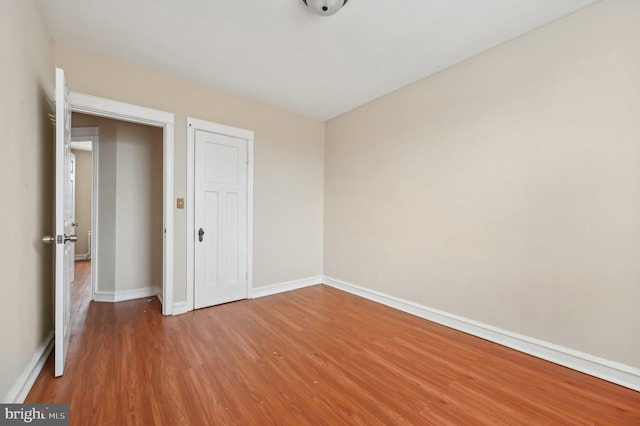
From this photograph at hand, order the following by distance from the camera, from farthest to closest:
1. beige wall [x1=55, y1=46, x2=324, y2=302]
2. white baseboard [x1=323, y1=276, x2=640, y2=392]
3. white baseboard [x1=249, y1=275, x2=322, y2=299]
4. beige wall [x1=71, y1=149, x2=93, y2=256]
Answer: beige wall [x1=71, y1=149, x2=93, y2=256], white baseboard [x1=249, y1=275, x2=322, y2=299], beige wall [x1=55, y1=46, x2=324, y2=302], white baseboard [x1=323, y1=276, x2=640, y2=392]

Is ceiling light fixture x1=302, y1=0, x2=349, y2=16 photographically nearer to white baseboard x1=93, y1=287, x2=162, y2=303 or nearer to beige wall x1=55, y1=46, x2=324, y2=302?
beige wall x1=55, y1=46, x2=324, y2=302

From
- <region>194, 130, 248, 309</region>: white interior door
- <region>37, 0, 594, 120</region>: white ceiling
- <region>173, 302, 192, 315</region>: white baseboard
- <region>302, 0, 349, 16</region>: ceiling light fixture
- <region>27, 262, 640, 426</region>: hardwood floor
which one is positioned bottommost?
<region>27, 262, 640, 426</region>: hardwood floor

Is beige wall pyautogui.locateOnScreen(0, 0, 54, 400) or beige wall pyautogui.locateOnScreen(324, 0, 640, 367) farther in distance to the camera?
beige wall pyautogui.locateOnScreen(324, 0, 640, 367)

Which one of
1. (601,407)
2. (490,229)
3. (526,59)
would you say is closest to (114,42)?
(526,59)

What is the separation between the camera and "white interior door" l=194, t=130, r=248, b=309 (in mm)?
3117

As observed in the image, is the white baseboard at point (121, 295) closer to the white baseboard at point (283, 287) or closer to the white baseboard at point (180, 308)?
the white baseboard at point (180, 308)

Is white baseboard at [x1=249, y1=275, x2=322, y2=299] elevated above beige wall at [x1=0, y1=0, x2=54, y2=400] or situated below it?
below

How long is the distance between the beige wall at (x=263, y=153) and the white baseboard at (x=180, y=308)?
0.08m

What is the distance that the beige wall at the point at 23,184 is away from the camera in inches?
54.8

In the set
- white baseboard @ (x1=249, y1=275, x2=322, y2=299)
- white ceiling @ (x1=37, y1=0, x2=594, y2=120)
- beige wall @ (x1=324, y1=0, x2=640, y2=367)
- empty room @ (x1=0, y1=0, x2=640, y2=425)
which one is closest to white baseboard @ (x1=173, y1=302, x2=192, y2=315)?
empty room @ (x1=0, y1=0, x2=640, y2=425)

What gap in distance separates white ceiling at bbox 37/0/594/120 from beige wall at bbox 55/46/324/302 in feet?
0.61

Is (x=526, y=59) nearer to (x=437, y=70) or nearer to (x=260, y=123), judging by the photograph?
(x=437, y=70)

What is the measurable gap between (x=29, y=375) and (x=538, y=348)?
3.72m

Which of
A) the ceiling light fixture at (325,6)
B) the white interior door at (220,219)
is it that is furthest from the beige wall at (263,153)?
the ceiling light fixture at (325,6)
